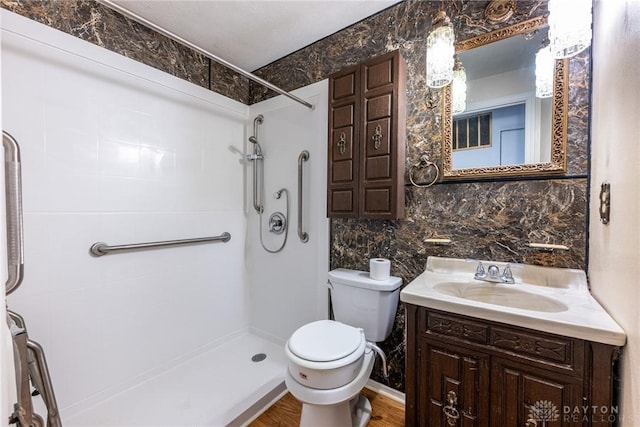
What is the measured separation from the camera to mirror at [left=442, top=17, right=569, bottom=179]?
4.17ft

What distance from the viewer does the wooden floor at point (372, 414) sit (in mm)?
1531

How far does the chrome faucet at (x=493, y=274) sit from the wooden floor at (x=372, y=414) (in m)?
0.92

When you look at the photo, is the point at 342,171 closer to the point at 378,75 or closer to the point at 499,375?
the point at 378,75

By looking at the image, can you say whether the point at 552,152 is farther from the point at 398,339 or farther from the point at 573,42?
the point at 398,339

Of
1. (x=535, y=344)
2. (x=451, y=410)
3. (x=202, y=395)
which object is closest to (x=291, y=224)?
(x=202, y=395)

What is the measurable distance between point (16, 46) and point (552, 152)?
2598mm

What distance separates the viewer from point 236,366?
200cm

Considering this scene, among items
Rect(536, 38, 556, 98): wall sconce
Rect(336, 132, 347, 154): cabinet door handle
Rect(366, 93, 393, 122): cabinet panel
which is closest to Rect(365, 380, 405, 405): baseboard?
Rect(336, 132, 347, 154): cabinet door handle

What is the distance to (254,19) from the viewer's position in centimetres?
178

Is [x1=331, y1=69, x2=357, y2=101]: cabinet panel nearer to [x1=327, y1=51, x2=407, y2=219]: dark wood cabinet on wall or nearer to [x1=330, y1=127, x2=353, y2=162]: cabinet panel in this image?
[x1=327, y1=51, x2=407, y2=219]: dark wood cabinet on wall

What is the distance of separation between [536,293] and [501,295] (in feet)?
0.44

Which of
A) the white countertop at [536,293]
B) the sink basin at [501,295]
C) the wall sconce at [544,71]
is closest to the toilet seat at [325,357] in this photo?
the white countertop at [536,293]

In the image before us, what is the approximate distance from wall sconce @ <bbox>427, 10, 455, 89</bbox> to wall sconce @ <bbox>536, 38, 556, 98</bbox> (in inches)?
14.8

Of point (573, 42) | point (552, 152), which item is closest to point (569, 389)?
point (552, 152)
